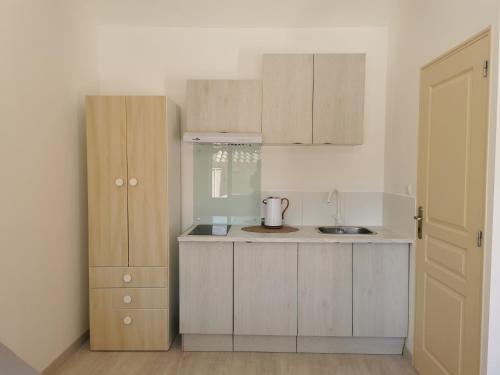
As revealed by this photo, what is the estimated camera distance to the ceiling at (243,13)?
3.01 meters

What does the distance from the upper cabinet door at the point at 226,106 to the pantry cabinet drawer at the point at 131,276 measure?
114 cm

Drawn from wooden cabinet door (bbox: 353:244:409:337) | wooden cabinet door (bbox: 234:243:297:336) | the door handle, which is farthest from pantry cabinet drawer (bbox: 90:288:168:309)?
the door handle

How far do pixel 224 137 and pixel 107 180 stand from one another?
93 cm

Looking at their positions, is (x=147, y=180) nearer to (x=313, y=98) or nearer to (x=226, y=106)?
(x=226, y=106)

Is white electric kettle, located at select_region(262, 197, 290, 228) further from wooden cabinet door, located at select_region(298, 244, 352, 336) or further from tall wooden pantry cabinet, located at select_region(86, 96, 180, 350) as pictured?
tall wooden pantry cabinet, located at select_region(86, 96, 180, 350)

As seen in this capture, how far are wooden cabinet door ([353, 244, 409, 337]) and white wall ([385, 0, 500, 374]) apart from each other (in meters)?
0.52

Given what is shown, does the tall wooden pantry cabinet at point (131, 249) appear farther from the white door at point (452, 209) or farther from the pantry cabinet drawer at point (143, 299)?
the white door at point (452, 209)

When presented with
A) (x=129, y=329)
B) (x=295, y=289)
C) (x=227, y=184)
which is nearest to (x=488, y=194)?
(x=295, y=289)

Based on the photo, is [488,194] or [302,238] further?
[302,238]

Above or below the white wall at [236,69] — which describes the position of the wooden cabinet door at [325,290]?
below

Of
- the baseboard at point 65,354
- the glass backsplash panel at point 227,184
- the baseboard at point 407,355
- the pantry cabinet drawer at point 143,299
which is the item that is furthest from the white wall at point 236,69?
the baseboard at point 65,354

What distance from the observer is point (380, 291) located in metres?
2.80

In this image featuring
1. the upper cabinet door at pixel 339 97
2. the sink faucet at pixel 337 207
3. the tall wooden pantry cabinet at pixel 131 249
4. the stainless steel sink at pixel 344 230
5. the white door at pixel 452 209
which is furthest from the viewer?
the sink faucet at pixel 337 207

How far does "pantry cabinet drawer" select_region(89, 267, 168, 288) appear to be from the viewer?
2863 millimetres
